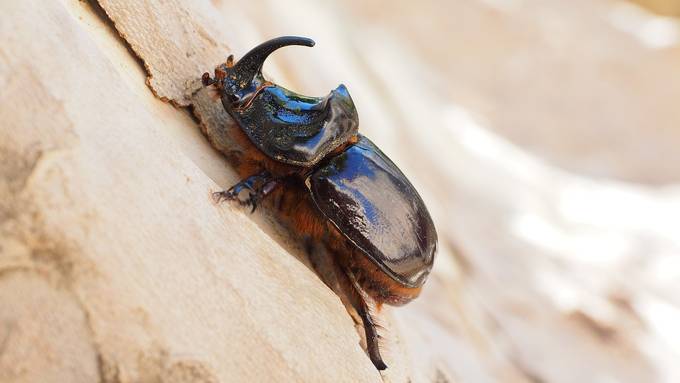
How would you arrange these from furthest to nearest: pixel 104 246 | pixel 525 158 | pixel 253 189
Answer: pixel 525 158
pixel 253 189
pixel 104 246

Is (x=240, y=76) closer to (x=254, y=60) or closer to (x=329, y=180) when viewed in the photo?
(x=254, y=60)

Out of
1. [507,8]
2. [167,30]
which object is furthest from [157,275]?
[507,8]

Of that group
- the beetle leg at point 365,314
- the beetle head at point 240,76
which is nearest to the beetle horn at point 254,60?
the beetle head at point 240,76

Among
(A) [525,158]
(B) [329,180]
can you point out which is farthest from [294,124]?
(A) [525,158]

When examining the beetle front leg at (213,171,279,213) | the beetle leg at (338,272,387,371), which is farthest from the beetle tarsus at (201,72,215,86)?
the beetle leg at (338,272,387,371)

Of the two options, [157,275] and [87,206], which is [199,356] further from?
[87,206]
